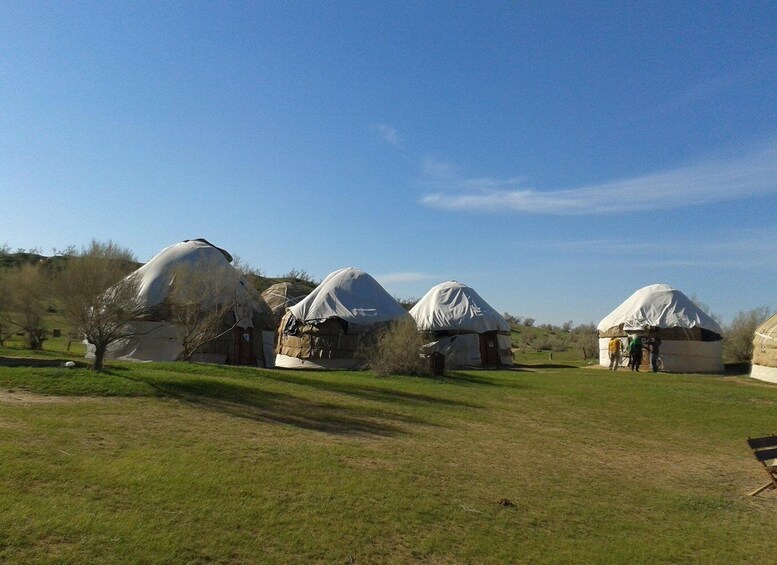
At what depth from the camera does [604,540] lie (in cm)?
639

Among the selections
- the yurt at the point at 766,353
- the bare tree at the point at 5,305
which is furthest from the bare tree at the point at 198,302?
the yurt at the point at 766,353

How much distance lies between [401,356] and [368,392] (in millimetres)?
5096

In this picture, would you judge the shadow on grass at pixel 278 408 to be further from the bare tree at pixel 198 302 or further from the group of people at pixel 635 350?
the group of people at pixel 635 350

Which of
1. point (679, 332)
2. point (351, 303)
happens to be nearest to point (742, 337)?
point (679, 332)

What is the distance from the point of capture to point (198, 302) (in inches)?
814

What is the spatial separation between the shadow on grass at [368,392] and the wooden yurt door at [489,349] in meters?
14.8

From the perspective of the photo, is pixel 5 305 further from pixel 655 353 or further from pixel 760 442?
pixel 655 353

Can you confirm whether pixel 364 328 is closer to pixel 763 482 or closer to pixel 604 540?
pixel 763 482

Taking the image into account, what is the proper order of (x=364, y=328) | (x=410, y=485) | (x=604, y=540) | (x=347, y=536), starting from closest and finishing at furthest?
(x=347, y=536)
(x=604, y=540)
(x=410, y=485)
(x=364, y=328)

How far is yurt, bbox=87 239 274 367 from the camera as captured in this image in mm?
22422

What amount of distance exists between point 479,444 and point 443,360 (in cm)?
1137

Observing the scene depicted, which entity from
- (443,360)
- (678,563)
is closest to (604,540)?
(678,563)

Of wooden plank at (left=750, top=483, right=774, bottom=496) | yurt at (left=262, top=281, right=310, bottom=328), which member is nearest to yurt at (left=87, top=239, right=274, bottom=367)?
yurt at (left=262, top=281, right=310, bottom=328)

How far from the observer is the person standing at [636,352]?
93.6 feet
